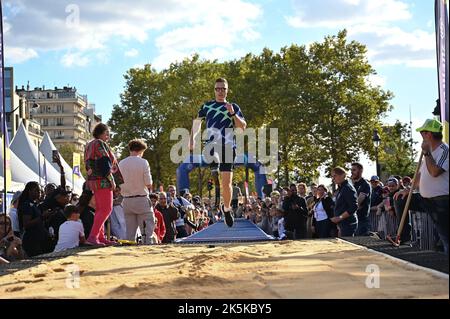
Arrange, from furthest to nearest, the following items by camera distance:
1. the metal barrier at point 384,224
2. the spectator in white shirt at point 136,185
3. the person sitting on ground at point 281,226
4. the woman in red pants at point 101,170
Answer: the person sitting on ground at point 281,226 → the metal barrier at point 384,224 → the spectator in white shirt at point 136,185 → the woman in red pants at point 101,170

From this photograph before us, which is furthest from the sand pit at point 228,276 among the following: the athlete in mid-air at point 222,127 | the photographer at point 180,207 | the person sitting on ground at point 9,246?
the photographer at point 180,207

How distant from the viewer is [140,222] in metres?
10.3

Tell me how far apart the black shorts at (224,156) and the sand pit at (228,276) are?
2.98 m

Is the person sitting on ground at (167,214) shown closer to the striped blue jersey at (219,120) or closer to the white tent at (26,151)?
the striped blue jersey at (219,120)

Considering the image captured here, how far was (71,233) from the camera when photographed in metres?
9.29

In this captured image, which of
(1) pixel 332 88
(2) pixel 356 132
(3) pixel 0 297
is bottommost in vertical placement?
(3) pixel 0 297

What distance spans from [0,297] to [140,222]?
5685mm

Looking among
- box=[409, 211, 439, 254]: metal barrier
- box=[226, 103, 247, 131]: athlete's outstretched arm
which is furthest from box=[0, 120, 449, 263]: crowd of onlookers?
box=[226, 103, 247, 131]: athlete's outstretched arm

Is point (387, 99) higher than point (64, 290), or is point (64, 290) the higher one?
point (387, 99)

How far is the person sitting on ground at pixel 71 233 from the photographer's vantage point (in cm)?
930

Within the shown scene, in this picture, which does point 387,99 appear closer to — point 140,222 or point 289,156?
point 289,156

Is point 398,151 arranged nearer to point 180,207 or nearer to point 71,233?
point 180,207
